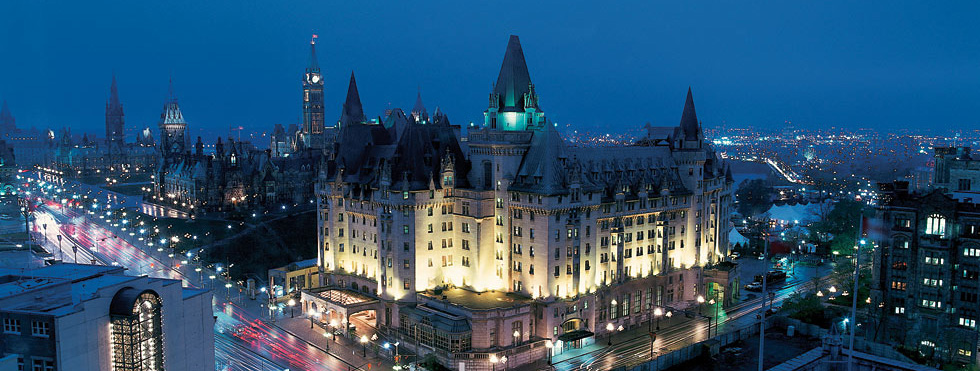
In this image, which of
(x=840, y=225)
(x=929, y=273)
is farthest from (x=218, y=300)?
(x=840, y=225)

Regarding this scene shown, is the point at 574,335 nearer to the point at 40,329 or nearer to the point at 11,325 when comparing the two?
the point at 40,329

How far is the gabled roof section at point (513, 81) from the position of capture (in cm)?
9375

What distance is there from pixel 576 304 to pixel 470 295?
42.3ft

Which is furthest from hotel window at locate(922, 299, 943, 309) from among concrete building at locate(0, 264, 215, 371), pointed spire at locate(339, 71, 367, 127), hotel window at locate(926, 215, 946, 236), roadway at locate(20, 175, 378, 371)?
pointed spire at locate(339, 71, 367, 127)

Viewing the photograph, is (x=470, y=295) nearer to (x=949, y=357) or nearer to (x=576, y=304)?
(x=576, y=304)

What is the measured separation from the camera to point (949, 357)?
3125 inches

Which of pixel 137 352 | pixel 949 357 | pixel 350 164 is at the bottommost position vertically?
pixel 949 357

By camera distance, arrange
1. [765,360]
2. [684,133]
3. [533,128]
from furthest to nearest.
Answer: [684,133]
[533,128]
[765,360]

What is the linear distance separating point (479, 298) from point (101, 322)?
43.6 meters

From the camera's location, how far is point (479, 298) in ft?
288

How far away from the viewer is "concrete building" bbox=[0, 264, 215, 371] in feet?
167

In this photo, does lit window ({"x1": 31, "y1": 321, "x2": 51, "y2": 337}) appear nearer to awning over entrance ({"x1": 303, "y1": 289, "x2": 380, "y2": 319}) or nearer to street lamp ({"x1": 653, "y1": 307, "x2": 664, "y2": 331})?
awning over entrance ({"x1": 303, "y1": 289, "x2": 380, "y2": 319})

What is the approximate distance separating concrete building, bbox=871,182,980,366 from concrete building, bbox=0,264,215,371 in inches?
2970

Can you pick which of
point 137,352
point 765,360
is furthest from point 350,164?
point 765,360
